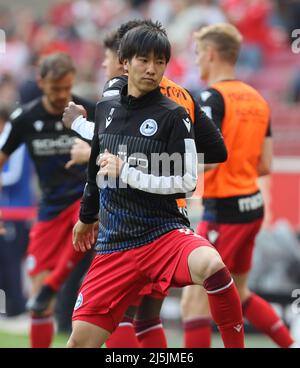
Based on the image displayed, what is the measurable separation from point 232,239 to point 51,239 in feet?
5.65

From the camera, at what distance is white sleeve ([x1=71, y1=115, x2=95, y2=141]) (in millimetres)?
5895

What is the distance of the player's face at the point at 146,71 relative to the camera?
5.14 meters

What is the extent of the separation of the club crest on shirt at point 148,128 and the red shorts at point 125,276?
1.85 ft

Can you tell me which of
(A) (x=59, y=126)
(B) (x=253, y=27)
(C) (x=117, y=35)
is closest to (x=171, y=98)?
(C) (x=117, y=35)

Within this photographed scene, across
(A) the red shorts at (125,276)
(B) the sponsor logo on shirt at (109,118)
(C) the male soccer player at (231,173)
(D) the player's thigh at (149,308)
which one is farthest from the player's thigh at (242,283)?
(B) the sponsor logo on shirt at (109,118)

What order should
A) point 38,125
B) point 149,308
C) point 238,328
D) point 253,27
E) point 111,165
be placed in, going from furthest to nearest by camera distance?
point 253,27 → point 38,125 → point 149,308 → point 238,328 → point 111,165

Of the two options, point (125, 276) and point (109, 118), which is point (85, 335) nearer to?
point (125, 276)

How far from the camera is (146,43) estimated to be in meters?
5.13

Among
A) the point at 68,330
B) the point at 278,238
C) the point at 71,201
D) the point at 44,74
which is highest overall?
the point at 44,74

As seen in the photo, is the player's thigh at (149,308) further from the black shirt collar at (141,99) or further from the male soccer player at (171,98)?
the black shirt collar at (141,99)

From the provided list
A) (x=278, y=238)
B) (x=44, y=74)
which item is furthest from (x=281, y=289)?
(x=44, y=74)

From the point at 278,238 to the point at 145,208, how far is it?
519cm

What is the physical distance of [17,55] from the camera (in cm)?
1852

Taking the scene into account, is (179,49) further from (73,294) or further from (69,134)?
(69,134)
